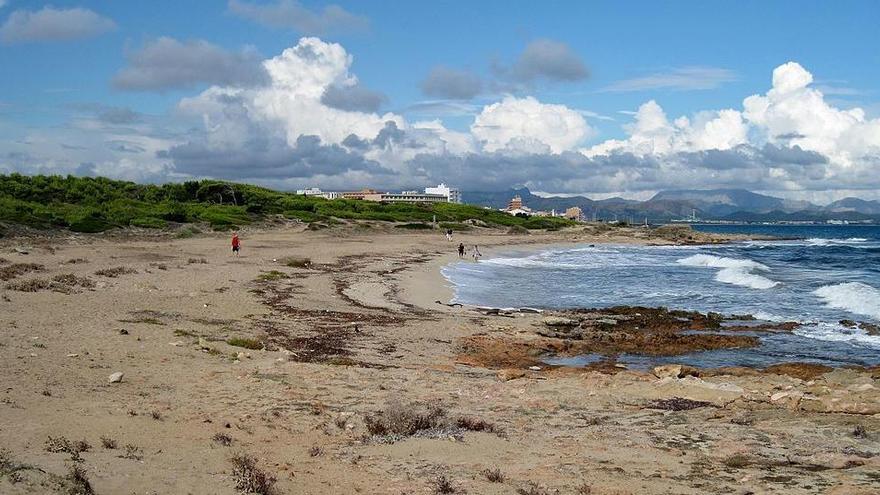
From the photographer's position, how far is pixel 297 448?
8391 mm

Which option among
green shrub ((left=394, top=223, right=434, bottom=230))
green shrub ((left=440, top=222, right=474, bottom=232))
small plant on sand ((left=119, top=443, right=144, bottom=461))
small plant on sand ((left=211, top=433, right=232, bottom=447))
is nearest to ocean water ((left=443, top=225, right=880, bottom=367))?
small plant on sand ((left=211, top=433, right=232, bottom=447))

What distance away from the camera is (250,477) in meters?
6.92

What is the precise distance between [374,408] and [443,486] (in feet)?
10.6

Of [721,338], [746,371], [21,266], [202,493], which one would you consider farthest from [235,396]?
[21,266]

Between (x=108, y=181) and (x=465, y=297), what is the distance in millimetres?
59181

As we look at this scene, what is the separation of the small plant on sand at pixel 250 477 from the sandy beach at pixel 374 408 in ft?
0.11

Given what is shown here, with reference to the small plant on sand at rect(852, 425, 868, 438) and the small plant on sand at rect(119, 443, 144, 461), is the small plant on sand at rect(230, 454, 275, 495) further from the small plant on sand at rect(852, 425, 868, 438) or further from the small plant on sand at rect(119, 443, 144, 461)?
the small plant on sand at rect(852, 425, 868, 438)

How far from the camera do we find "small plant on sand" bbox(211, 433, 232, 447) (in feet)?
27.1

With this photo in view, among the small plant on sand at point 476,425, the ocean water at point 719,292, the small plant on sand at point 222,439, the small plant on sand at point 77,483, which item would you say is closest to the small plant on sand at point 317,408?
the small plant on sand at point 222,439

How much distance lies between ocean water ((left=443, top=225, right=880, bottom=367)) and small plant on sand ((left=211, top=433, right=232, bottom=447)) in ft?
31.0

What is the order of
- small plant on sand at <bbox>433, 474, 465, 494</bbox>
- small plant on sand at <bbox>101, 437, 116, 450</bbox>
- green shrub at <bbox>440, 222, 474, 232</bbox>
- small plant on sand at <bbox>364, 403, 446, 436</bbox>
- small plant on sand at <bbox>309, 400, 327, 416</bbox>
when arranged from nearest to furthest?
small plant on sand at <bbox>433, 474, 465, 494</bbox>, small plant on sand at <bbox>101, 437, 116, 450</bbox>, small plant on sand at <bbox>364, 403, 446, 436</bbox>, small plant on sand at <bbox>309, 400, 327, 416</bbox>, green shrub at <bbox>440, 222, 474, 232</bbox>

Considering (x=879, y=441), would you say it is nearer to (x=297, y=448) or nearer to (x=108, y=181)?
(x=297, y=448)

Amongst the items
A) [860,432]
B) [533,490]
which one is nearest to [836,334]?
[860,432]

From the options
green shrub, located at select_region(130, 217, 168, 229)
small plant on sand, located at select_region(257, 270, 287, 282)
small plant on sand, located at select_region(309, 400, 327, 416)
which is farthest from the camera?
green shrub, located at select_region(130, 217, 168, 229)
